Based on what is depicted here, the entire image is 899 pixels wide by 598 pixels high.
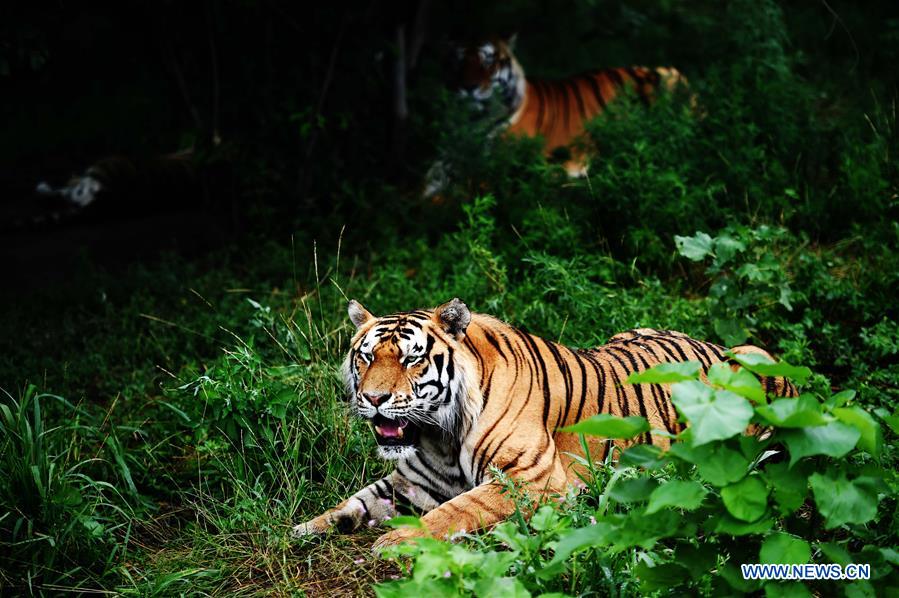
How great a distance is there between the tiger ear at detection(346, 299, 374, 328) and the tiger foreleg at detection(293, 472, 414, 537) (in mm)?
574

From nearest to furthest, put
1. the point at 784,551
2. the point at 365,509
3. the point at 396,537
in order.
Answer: the point at 784,551 → the point at 396,537 → the point at 365,509

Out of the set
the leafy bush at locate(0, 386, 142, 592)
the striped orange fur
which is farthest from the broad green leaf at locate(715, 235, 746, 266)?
the striped orange fur

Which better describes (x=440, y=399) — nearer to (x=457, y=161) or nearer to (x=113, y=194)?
(x=457, y=161)

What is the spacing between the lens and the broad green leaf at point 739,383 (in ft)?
7.34

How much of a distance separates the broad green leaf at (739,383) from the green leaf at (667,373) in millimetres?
50

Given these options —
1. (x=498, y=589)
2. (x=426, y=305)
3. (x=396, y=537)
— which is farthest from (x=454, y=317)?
(x=426, y=305)

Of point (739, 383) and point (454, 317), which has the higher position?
point (739, 383)

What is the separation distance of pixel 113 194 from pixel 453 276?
386 cm

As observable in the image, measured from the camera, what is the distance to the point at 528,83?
8.32 metres

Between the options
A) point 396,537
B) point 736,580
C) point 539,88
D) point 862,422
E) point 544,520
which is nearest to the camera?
point 862,422

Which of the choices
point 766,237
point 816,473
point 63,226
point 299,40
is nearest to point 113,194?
point 63,226

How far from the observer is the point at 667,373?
2.23 m

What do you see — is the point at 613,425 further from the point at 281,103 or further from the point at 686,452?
the point at 281,103

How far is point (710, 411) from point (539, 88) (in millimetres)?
6480
